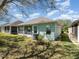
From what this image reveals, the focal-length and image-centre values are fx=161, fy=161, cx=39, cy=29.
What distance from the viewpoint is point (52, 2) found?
14.1m

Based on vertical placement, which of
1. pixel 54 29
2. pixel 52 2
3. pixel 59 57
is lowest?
pixel 59 57

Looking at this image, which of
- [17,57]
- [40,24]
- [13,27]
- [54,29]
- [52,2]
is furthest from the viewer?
[13,27]

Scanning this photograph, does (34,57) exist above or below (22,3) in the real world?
below

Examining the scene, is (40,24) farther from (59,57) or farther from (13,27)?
(13,27)

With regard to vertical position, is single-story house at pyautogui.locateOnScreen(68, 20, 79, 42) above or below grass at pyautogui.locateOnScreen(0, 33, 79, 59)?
above

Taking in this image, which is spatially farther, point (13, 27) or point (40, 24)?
point (13, 27)

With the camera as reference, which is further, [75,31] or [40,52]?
[75,31]

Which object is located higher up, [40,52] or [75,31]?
[75,31]

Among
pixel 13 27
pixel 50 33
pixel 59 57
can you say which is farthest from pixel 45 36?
pixel 13 27

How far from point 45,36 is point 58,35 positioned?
2198 millimetres

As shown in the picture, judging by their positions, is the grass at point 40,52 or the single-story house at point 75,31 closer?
the grass at point 40,52

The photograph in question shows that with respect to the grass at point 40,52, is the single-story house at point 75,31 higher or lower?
higher

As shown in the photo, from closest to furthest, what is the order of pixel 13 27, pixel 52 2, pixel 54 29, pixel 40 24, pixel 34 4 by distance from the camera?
pixel 52 2 → pixel 34 4 → pixel 54 29 → pixel 40 24 → pixel 13 27

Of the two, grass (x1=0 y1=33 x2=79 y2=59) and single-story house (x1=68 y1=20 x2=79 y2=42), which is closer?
grass (x1=0 y1=33 x2=79 y2=59)
